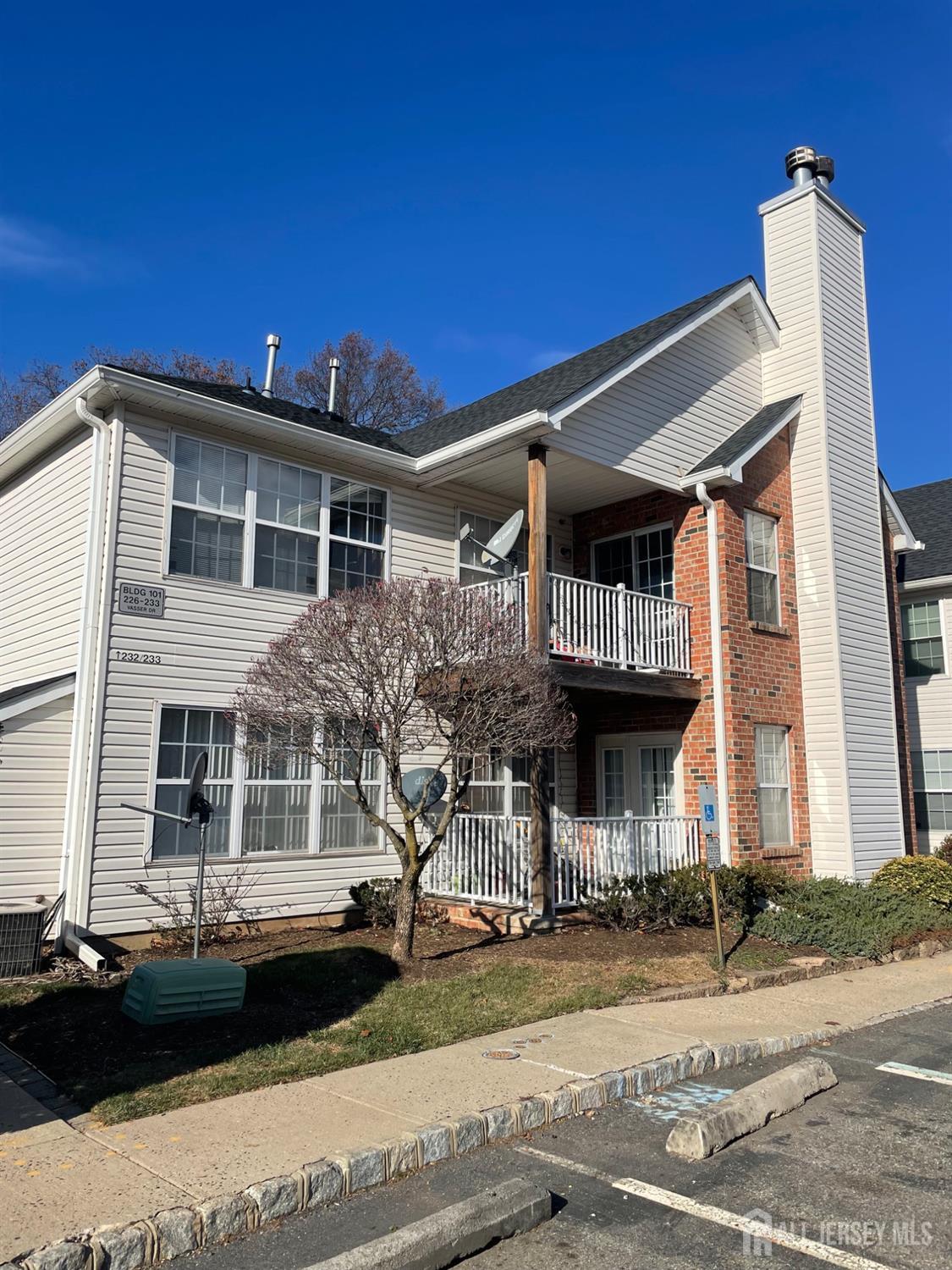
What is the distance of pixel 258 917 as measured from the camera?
11062 millimetres

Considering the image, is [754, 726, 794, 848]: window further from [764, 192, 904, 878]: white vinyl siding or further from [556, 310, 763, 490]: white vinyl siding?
[556, 310, 763, 490]: white vinyl siding

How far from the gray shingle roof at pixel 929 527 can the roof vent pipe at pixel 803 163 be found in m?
7.66

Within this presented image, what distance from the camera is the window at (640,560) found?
48.4 ft

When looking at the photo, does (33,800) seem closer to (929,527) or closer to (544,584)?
(544,584)

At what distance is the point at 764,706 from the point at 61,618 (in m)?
9.49

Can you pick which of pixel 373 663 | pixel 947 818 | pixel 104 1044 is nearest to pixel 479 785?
pixel 373 663

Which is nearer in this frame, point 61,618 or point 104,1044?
point 104,1044

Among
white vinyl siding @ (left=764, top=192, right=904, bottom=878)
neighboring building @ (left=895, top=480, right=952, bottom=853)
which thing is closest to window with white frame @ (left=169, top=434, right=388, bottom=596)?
white vinyl siding @ (left=764, top=192, right=904, bottom=878)

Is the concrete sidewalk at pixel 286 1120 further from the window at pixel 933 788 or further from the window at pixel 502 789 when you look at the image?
the window at pixel 933 788

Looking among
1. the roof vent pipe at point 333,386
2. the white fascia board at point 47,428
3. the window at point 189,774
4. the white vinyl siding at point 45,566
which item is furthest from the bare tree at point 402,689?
the roof vent pipe at point 333,386

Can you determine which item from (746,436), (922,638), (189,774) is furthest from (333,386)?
(922,638)

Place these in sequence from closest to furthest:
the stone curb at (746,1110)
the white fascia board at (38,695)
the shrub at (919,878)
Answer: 1. the stone curb at (746,1110)
2. the white fascia board at (38,695)
3. the shrub at (919,878)

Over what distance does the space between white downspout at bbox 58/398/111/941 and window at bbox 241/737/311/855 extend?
1.85m

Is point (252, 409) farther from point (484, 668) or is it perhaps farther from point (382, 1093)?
point (382, 1093)
